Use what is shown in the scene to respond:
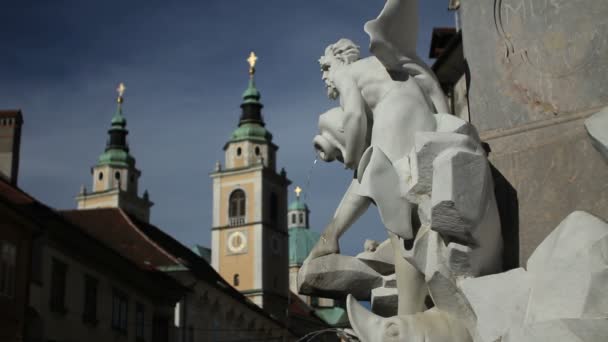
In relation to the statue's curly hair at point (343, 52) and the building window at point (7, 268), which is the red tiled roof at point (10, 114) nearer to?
the building window at point (7, 268)

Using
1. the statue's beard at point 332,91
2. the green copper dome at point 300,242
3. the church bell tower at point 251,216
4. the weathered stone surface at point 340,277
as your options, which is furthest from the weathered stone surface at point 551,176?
the green copper dome at point 300,242

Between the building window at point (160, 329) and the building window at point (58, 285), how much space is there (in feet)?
24.4

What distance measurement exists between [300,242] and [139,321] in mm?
82343

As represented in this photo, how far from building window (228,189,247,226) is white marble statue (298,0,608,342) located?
78236mm

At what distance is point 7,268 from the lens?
75.2 feet

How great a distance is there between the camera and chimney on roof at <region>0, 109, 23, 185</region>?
94.1ft

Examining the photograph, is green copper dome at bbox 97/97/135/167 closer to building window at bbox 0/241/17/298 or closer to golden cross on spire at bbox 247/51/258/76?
golden cross on spire at bbox 247/51/258/76

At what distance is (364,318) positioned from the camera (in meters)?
4.32

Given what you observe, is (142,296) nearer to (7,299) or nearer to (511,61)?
(7,299)

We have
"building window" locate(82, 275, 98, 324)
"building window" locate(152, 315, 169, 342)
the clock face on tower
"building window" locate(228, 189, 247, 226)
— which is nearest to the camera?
"building window" locate(82, 275, 98, 324)

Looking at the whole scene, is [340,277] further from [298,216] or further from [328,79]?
[298,216]

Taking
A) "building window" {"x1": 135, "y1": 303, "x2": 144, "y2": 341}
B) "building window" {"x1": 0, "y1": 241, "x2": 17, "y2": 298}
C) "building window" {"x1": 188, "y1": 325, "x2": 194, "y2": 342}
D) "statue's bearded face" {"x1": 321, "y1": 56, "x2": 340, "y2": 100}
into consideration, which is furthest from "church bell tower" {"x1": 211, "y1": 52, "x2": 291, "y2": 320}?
"statue's bearded face" {"x1": 321, "y1": 56, "x2": 340, "y2": 100}

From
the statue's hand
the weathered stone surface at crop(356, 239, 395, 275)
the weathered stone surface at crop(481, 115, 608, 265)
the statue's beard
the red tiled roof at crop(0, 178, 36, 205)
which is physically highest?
the red tiled roof at crop(0, 178, 36, 205)

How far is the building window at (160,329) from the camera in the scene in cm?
3372
